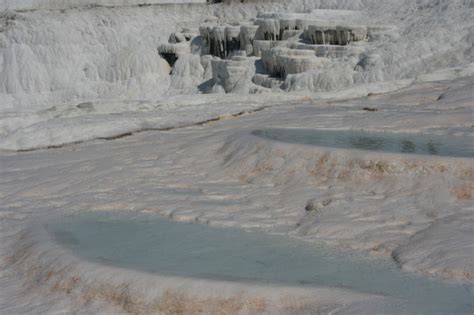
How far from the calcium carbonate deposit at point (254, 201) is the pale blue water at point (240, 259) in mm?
16

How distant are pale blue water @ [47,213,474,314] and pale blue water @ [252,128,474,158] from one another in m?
2.17

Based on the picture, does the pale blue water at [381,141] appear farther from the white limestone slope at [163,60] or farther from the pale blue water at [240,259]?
the white limestone slope at [163,60]

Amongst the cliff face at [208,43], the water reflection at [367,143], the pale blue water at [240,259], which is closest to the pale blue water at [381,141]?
the water reflection at [367,143]

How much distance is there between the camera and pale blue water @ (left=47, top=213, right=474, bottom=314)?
433 cm

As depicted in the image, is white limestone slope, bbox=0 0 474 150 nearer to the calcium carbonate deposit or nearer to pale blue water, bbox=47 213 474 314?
the calcium carbonate deposit

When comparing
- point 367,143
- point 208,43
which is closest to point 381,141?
point 367,143

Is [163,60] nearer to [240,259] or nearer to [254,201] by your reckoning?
[254,201]

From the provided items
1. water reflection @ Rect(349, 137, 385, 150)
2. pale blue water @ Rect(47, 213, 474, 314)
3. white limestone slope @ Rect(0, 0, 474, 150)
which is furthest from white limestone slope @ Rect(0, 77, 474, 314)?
white limestone slope @ Rect(0, 0, 474, 150)

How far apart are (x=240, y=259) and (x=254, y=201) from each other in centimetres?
164

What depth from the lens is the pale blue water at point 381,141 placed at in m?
7.12

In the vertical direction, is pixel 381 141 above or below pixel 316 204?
above

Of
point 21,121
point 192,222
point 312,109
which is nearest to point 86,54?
point 21,121

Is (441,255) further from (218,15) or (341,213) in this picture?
(218,15)

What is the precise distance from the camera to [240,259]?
4.98 metres
